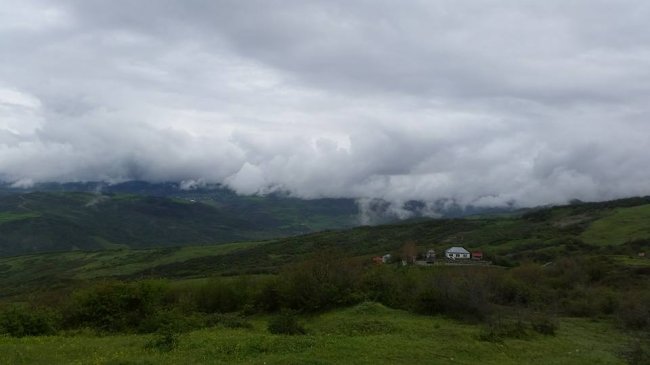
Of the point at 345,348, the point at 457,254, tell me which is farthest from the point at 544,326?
the point at 457,254

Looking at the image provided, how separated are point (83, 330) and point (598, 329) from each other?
131 ft

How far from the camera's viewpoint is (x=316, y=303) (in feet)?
156

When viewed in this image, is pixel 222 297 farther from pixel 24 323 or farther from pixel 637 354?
pixel 637 354

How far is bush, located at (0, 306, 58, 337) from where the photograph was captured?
34.7 meters

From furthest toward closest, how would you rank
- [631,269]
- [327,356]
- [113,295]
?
[631,269] < [113,295] < [327,356]

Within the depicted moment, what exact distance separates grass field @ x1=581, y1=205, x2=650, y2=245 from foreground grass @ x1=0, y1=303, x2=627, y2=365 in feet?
421

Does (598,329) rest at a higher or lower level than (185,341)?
lower

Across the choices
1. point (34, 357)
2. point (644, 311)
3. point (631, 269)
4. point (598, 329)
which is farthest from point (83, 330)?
point (631, 269)

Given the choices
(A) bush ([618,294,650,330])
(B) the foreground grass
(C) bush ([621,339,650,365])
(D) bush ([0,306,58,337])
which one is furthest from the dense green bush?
(C) bush ([621,339,650,365])

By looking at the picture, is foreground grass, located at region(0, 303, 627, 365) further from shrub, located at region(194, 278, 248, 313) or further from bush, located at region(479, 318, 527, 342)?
shrub, located at region(194, 278, 248, 313)

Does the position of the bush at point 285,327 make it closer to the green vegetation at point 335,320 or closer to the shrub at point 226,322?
the green vegetation at point 335,320

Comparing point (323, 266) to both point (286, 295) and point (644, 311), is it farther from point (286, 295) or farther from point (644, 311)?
point (644, 311)

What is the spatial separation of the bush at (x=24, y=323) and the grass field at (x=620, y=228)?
148 meters

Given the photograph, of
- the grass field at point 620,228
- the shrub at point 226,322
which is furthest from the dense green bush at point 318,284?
the grass field at point 620,228
